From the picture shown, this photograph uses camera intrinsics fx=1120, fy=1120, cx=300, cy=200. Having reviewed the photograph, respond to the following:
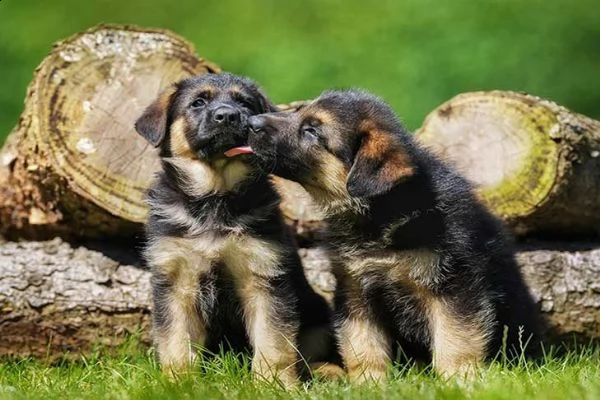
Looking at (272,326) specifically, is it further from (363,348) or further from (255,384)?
(255,384)

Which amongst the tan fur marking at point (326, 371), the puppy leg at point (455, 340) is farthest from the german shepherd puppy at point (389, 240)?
the tan fur marking at point (326, 371)

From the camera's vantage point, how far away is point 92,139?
263 inches

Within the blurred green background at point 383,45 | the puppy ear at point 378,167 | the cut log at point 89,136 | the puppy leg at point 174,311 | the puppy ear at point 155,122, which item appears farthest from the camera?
the blurred green background at point 383,45

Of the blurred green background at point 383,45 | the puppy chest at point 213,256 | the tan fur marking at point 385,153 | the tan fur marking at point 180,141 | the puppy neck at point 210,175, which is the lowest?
the puppy chest at point 213,256

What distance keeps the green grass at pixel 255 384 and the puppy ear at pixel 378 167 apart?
88cm

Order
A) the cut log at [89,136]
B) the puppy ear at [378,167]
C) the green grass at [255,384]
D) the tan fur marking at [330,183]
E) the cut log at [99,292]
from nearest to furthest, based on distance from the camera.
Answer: the green grass at [255,384]
the puppy ear at [378,167]
the tan fur marking at [330,183]
the cut log at [99,292]
the cut log at [89,136]

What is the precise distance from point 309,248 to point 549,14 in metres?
4.81

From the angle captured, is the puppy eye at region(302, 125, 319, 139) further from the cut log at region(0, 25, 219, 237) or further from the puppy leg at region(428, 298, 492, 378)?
the cut log at region(0, 25, 219, 237)

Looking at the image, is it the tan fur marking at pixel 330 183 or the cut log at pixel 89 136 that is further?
the cut log at pixel 89 136

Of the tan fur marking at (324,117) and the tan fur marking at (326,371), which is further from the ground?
the tan fur marking at (324,117)

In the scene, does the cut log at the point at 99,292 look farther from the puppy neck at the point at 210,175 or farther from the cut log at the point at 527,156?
the puppy neck at the point at 210,175

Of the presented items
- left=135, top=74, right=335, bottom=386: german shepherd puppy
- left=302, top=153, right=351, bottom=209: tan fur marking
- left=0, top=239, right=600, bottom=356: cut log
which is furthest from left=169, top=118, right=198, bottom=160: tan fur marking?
left=0, top=239, right=600, bottom=356: cut log

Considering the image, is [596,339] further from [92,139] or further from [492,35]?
[492,35]

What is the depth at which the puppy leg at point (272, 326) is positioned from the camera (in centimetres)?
562
